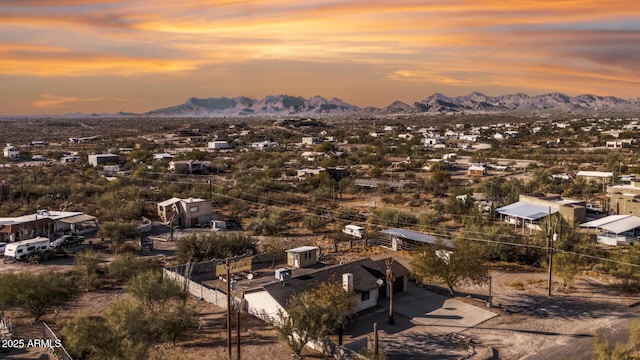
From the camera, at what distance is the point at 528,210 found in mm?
41750

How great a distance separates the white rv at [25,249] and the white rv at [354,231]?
21209 millimetres

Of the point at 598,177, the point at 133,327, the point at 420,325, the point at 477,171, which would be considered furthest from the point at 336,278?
the point at 477,171

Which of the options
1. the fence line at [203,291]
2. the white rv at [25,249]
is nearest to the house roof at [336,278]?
the fence line at [203,291]

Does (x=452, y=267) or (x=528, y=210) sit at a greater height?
(x=528, y=210)

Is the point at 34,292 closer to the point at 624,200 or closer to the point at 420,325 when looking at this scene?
the point at 420,325

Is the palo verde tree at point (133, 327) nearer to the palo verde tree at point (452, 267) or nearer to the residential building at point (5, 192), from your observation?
the palo verde tree at point (452, 267)

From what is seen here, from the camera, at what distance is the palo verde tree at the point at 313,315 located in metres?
20.3

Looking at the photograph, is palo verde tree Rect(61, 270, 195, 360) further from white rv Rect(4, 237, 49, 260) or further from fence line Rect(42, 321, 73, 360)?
white rv Rect(4, 237, 49, 260)

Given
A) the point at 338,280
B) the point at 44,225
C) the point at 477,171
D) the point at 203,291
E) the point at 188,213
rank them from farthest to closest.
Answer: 1. the point at 477,171
2. the point at 188,213
3. the point at 44,225
4. the point at 203,291
5. the point at 338,280

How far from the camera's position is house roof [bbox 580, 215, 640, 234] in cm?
3628

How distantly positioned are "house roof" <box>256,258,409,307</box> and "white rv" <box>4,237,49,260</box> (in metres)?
18.8

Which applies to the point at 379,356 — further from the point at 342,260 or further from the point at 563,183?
the point at 563,183

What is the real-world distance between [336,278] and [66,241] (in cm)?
2230

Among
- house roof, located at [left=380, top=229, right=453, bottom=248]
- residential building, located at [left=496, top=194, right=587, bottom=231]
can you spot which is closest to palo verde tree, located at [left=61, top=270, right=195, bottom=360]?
house roof, located at [left=380, top=229, right=453, bottom=248]
